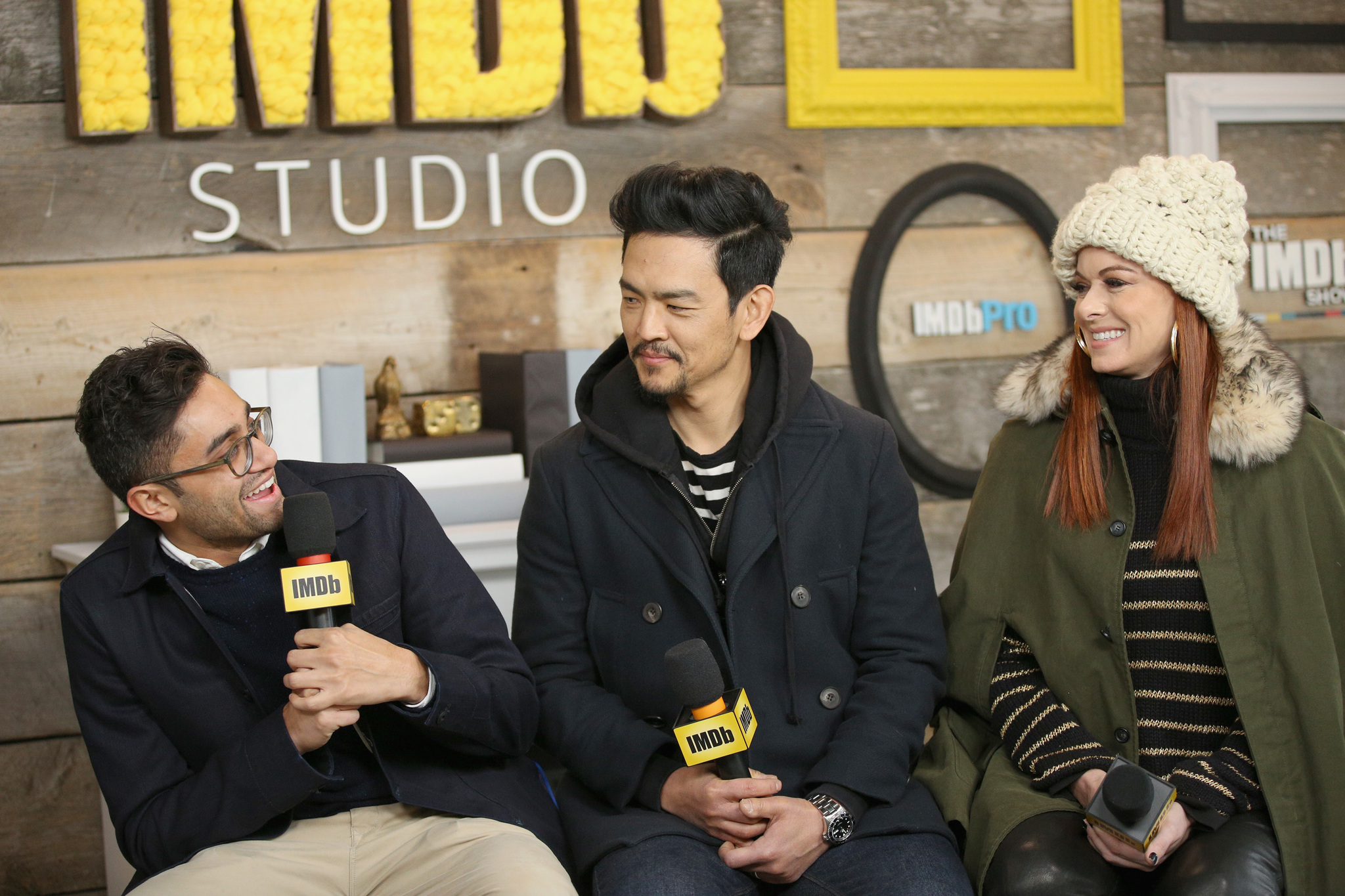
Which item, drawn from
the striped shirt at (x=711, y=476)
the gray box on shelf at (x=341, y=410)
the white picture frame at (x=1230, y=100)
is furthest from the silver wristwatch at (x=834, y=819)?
the white picture frame at (x=1230, y=100)

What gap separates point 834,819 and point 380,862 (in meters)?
0.66

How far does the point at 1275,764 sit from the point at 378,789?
129 centimetres

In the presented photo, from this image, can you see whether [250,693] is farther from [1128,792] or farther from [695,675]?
[1128,792]

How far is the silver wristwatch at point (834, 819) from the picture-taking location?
5.51 feet

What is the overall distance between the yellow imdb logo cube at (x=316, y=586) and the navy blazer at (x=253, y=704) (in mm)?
241

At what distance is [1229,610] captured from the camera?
173cm

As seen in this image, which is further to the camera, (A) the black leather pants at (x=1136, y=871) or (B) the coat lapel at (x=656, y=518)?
(B) the coat lapel at (x=656, y=518)

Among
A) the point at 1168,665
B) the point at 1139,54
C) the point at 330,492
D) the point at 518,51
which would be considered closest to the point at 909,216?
the point at 1139,54

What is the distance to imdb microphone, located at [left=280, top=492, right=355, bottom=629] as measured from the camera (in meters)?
1.47

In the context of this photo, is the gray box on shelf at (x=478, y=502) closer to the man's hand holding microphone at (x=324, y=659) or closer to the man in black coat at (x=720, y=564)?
the man in black coat at (x=720, y=564)

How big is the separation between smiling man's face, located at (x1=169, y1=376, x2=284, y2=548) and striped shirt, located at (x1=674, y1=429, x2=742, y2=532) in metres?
0.63

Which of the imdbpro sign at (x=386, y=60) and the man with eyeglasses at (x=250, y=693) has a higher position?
the imdbpro sign at (x=386, y=60)

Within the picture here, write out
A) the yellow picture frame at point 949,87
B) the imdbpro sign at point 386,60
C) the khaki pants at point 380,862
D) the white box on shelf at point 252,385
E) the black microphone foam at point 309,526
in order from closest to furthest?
the black microphone foam at point 309,526 → the khaki pants at point 380,862 → the white box on shelf at point 252,385 → the imdbpro sign at point 386,60 → the yellow picture frame at point 949,87

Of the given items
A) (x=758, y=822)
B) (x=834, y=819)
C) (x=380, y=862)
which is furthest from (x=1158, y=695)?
(x=380, y=862)
